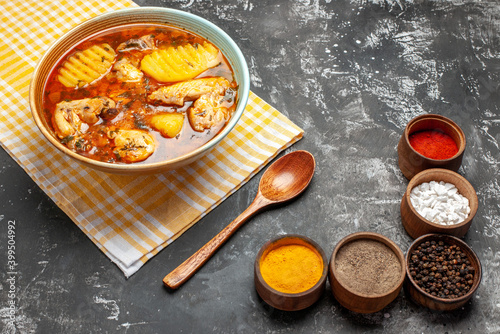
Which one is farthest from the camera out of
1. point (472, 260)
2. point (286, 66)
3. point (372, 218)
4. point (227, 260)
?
point (286, 66)

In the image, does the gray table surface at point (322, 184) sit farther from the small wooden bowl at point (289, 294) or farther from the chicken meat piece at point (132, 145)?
the chicken meat piece at point (132, 145)

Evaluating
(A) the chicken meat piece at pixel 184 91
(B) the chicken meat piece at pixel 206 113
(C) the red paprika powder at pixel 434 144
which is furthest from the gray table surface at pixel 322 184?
(A) the chicken meat piece at pixel 184 91

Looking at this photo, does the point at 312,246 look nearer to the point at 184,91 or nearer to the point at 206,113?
the point at 206,113

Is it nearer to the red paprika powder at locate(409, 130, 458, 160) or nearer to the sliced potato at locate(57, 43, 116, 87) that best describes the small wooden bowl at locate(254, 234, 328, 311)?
the red paprika powder at locate(409, 130, 458, 160)

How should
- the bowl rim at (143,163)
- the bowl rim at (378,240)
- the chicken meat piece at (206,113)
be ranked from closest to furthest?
1. the bowl rim at (378,240)
2. the bowl rim at (143,163)
3. the chicken meat piece at (206,113)

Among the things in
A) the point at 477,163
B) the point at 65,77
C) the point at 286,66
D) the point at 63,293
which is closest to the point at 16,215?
the point at 63,293

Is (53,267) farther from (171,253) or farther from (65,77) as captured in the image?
(65,77)
